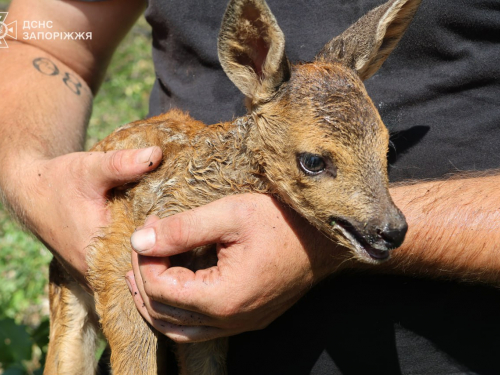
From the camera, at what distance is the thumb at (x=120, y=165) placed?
10.8 feet

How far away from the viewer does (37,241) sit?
672cm

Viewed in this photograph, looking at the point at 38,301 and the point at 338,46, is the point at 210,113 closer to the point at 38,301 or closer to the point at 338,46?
the point at 338,46

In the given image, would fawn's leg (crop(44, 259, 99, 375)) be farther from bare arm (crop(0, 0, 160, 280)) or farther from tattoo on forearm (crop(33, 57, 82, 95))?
tattoo on forearm (crop(33, 57, 82, 95))

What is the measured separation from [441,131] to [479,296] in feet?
3.13

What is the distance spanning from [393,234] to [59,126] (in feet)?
8.77

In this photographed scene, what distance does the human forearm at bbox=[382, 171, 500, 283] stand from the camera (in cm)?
295

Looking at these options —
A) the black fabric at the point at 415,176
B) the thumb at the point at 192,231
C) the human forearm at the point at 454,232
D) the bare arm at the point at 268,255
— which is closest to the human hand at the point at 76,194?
the bare arm at the point at 268,255

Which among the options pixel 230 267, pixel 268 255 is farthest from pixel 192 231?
pixel 268 255

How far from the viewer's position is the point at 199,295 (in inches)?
110

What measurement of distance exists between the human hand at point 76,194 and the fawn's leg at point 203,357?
817mm

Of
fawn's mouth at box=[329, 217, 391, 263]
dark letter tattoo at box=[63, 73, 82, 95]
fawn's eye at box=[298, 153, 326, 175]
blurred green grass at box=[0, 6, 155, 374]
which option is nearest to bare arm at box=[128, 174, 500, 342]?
fawn's mouth at box=[329, 217, 391, 263]

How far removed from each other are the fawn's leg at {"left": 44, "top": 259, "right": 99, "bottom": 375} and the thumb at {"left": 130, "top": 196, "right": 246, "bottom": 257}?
5.37 ft

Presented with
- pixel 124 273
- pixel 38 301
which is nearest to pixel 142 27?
pixel 38 301

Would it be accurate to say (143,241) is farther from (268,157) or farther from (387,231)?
(387,231)
